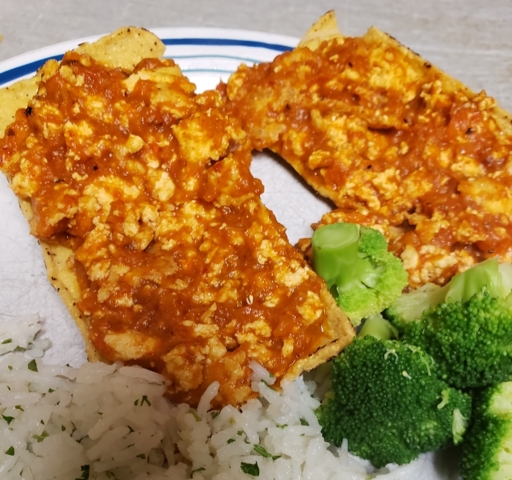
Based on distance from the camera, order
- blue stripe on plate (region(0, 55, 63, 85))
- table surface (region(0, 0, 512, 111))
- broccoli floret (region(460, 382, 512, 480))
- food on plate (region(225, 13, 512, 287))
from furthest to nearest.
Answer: table surface (region(0, 0, 512, 111)) → blue stripe on plate (region(0, 55, 63, 85)) → food on plate (region(225, 13, 512, 287)) → broccoli floret (region(460, 382, 512, 480))

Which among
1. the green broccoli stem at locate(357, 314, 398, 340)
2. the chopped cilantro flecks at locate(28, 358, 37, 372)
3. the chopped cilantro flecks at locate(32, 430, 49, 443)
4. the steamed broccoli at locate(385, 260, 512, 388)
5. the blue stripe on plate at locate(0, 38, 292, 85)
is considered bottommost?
the chopped cilantro flecks at locate(32, 430, 49, 443)

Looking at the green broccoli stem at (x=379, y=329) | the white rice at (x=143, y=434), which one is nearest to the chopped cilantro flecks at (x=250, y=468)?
the white rice at (x=143, y=434)

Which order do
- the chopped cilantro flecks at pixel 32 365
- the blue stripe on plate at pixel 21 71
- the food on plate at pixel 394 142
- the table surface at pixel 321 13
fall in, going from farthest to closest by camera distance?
the table surface at pixel 321 13
the blue stripe on plate at pixel 21 71
the food on plate at pixel 394 142
the chopped cilantro flecks at pixel 32 365

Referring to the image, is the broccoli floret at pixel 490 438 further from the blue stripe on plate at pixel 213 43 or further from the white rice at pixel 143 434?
the blue stripe on plate at pixel 213 43

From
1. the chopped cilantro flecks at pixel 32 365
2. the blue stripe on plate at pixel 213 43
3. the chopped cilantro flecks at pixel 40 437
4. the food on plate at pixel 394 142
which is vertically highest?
the blue stripe on plate at pixel 213 43

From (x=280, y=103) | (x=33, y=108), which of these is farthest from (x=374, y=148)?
(x=33, y=108)

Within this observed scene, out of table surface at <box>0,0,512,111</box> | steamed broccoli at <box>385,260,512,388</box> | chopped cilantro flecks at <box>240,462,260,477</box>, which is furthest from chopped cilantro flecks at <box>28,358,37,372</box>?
table surface at <box>0,0,512,111</box>

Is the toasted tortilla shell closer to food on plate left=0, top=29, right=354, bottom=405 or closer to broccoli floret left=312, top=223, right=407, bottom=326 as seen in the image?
food on plate left=0, top=29, right=354, bottom=405

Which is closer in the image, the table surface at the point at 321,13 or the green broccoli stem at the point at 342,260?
the green broccoli stem at the point at 342,260
